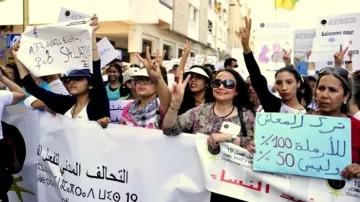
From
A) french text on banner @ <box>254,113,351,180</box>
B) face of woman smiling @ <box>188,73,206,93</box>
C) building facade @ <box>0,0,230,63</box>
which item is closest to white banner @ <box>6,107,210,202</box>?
french text on banner @ <box>254,113,351,180</box>

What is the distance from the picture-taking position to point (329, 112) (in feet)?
9.22

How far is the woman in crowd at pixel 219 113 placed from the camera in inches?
119

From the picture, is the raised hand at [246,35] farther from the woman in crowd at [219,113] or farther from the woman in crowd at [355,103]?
the woman in crowd at [355,103]

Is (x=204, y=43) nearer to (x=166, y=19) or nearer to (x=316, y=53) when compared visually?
(x=166, y=19)

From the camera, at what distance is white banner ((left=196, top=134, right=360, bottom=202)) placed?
8.80ft

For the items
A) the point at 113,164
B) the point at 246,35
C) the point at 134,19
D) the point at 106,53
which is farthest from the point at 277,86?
the point at 134,19

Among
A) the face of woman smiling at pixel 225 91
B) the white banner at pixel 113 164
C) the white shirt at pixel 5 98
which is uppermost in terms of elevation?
the face of woman smiling at pixel 225 91

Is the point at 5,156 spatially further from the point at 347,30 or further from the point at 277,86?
the point at 347,30

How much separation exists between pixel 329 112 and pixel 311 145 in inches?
10.9

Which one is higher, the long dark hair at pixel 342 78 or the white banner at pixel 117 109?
the long dark hair at pixel 342 78

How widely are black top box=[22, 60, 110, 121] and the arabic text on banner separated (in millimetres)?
3276

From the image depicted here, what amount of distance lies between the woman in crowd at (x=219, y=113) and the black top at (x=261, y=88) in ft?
0.91

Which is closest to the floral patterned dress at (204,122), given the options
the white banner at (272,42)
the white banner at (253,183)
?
the white banner at (253,183)

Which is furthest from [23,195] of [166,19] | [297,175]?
[166,19]
